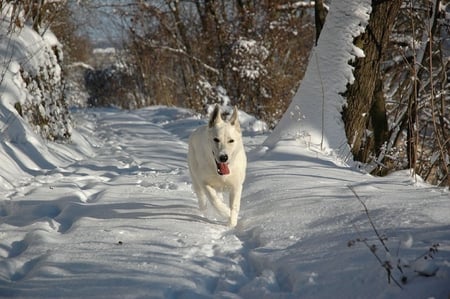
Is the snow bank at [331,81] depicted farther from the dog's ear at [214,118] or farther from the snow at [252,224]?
the dog's ear at [214,118]

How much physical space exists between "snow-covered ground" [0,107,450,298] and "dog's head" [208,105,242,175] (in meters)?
0.56

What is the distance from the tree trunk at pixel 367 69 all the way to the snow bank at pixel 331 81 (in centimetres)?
10

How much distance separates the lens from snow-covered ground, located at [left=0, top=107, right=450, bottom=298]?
2566 millimetres

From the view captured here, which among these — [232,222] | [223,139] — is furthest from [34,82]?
[232,222]

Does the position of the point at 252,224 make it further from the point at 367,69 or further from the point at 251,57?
the point at 251,57

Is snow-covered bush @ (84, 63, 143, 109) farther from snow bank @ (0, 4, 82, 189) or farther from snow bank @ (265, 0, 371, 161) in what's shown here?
snow bank @ (265, 0, 371, 161)

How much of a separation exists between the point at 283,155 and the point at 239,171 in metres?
1.92

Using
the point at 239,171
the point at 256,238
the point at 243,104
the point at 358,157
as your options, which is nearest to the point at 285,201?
the point at 239,171

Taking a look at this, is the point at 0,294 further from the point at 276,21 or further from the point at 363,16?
the point at 276,21

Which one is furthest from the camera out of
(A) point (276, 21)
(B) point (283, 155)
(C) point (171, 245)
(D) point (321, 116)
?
(A) point (276, 21)

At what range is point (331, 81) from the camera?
6.81 metres

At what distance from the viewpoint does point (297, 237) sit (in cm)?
333

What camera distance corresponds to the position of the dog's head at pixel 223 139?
4355 millimetres

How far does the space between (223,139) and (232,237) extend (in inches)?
43.0
